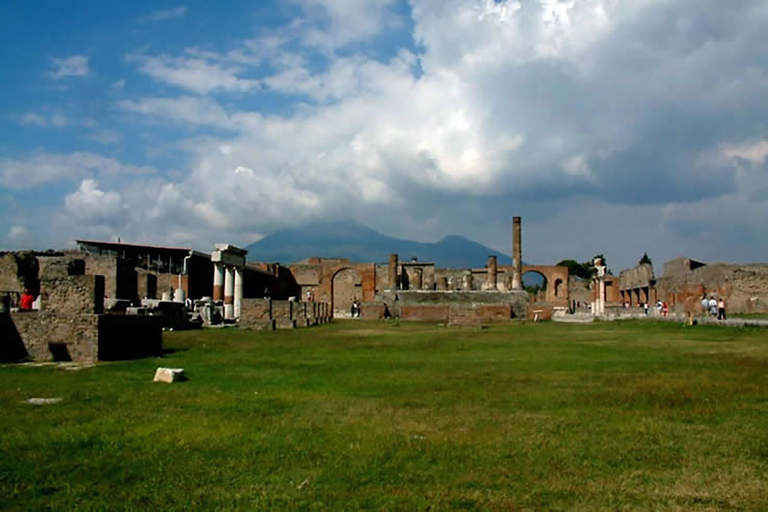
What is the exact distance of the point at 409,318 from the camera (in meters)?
41.1

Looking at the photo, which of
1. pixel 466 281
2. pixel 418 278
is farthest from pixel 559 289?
pixel 418 278

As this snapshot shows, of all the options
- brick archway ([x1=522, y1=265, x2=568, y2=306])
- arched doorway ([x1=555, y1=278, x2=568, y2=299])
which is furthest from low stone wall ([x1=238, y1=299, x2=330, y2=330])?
arched doorway ([x1=555, y1=278, x2=568, y2=299])

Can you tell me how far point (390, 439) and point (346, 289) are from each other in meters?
57.9

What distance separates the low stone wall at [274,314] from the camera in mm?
28220

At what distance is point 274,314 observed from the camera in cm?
3033

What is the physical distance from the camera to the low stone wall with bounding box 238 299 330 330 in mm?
28220

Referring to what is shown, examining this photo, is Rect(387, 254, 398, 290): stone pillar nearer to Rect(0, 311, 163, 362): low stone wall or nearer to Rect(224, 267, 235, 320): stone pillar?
Rect(224, 267, 235, 320): stone pillar

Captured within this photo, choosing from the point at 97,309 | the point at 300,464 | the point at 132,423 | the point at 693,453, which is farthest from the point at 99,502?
the point at 97,309

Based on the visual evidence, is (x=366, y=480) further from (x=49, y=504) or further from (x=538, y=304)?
(x=538, y=304)

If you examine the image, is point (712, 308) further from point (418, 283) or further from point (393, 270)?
point (418, 283)

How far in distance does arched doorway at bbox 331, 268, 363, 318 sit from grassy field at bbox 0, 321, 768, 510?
170ft

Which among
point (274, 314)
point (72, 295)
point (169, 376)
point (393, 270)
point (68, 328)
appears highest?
point (393, 270)

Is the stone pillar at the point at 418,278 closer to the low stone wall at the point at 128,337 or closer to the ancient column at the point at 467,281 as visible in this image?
the ancient column at the point at 467,281

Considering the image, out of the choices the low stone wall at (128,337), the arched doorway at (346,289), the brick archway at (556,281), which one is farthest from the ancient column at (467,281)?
the low stone wall at (128,337)
